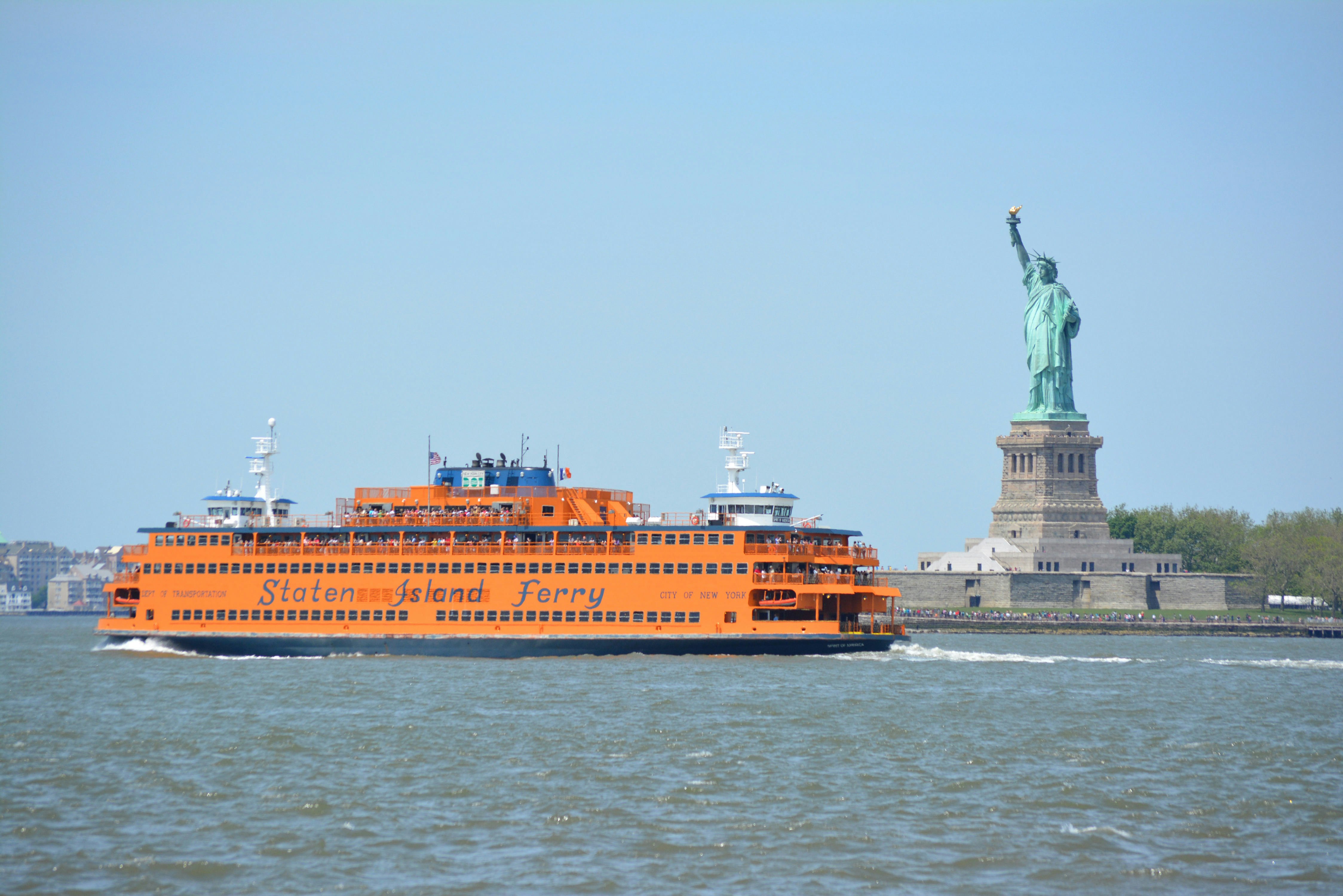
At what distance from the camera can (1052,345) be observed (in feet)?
393

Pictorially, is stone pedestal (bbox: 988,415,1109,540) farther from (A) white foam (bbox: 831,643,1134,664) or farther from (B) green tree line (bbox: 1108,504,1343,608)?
(A) white foam (bbox: 831,643,1134,664)

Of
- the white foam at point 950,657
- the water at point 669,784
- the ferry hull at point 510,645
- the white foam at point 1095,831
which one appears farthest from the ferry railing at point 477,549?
the white foam at point 1095,831

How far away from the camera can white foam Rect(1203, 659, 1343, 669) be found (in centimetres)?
6356

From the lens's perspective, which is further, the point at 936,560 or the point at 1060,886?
the point at 936,560

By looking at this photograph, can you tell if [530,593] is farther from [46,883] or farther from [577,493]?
[46,883]

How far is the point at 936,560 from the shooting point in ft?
402

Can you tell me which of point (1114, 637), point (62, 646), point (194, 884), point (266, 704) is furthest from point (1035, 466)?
point (194, 884)

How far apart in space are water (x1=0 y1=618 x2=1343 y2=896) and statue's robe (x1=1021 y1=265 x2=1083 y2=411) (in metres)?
68.0

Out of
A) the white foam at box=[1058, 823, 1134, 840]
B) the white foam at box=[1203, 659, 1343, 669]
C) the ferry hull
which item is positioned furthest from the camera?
the white foam at box=[1203, 659, 1343, 669]

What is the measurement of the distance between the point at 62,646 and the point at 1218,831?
70.1 m

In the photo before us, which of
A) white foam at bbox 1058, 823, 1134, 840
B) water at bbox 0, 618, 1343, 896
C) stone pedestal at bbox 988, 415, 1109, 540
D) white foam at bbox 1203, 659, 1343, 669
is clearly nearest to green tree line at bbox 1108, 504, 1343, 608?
stone pedestal at bbox 988, 415, 1109, 540

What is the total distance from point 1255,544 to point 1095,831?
10092 centimetres

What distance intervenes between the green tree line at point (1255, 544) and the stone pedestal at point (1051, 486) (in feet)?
41.6

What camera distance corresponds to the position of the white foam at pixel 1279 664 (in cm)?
6356
